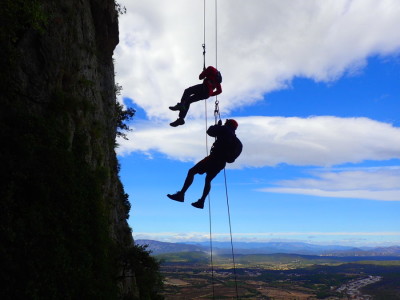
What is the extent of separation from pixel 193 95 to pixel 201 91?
0.37m

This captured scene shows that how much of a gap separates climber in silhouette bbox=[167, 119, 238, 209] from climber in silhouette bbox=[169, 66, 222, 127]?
178 cm

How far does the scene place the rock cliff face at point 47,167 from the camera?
7.52 meters

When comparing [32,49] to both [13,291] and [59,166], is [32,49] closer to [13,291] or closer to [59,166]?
[59,166]

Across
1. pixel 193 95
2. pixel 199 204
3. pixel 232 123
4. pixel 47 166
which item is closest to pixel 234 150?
pixel 232 123

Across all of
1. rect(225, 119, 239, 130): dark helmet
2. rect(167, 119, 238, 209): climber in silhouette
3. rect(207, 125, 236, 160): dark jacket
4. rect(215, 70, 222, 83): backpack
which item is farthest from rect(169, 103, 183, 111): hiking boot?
rect(225, 119, 239, 130): dark helmet

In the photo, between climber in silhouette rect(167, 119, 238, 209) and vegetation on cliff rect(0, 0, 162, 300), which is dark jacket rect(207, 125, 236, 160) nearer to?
climber in silhouette rect(167, 119, 238, 209)

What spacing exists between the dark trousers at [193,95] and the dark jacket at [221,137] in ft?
6.75

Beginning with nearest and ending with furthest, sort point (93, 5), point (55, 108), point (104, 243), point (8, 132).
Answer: point (8, 132)
point (55, 108)
point (104, 243)
point (93, 5)

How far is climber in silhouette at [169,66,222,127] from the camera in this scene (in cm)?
1285

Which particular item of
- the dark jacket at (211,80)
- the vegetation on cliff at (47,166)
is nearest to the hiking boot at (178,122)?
the dark jacket at (211,80)

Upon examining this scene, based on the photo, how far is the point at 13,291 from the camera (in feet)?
22.8

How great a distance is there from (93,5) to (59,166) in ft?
35.1

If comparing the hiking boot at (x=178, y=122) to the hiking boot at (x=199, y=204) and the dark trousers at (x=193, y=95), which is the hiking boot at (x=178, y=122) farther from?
the hiking boot at (x=199, y=204)

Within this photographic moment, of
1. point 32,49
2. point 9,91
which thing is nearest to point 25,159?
point 9,91
